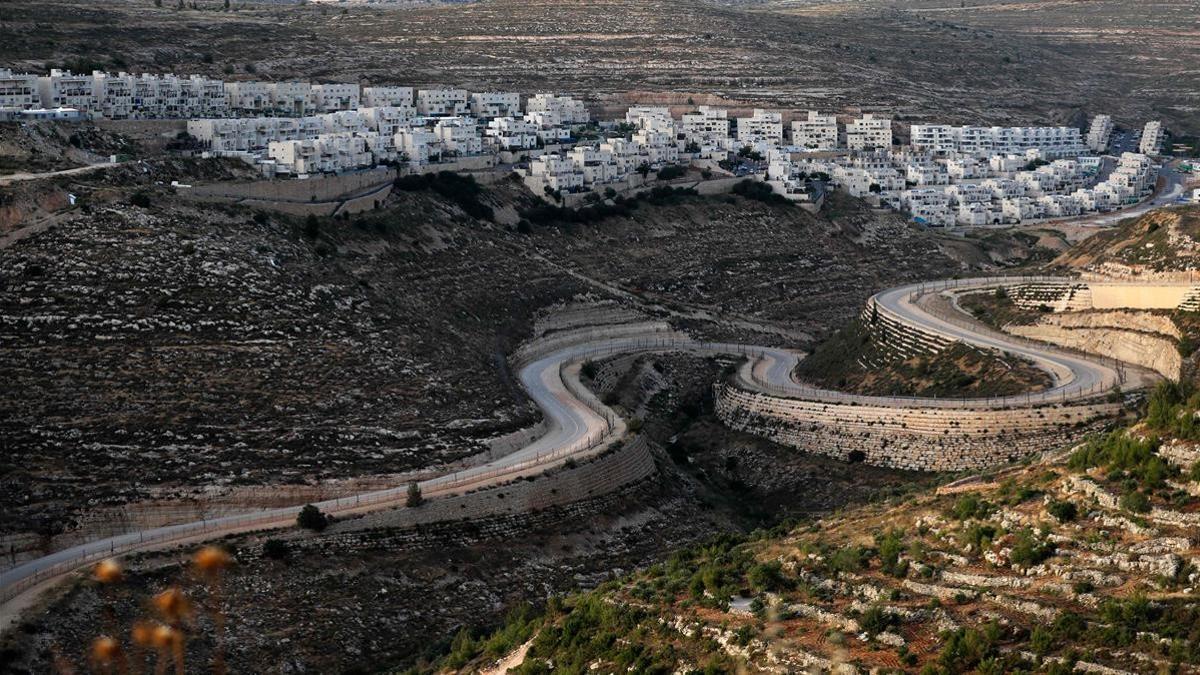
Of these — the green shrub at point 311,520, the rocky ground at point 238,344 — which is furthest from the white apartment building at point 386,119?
the green shrub at point 311,520

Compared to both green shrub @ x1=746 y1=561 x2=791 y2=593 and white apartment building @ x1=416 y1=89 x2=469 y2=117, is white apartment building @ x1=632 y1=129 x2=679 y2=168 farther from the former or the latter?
green shrub @ x1=746 y1=561 x2=791 y2=593

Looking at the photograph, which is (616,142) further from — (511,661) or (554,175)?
(511,661)

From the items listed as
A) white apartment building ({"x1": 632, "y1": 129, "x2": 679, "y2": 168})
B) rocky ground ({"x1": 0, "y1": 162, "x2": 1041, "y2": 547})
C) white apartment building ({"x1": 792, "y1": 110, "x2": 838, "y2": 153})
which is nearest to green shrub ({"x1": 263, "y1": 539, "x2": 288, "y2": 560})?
rocky ground ({"x1": 0, "y1": 162, "x2": 1041, "y2": 547})

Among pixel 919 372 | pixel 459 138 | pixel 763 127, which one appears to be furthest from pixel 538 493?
pixel 763 127

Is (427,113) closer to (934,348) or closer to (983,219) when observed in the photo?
(983,219)

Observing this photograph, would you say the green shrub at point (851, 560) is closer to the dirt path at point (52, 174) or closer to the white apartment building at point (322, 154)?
the dirt path at point (52, 174)

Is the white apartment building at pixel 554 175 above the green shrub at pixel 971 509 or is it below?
below
